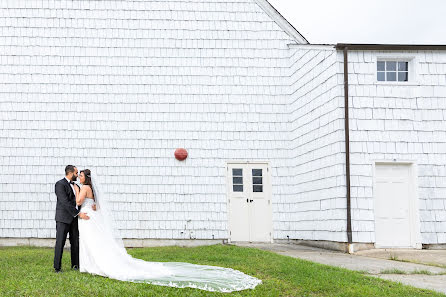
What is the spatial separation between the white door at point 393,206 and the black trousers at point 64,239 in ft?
23.5

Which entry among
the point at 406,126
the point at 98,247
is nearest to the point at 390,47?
the point at 406,126

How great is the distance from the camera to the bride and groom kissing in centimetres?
990

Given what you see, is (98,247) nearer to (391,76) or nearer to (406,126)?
(406,126)

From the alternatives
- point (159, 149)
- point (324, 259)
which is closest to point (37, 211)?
point (159, 149)

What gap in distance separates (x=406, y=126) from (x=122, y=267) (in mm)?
8215

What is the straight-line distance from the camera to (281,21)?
18531mm

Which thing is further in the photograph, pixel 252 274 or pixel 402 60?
pixel 402 60

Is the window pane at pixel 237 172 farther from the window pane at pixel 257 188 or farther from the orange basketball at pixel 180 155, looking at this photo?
the orange basketball at pixel 180 155

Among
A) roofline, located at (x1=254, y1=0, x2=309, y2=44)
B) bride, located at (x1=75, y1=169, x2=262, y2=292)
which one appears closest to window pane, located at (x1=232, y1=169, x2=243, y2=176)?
roofline, located at (x1=254, y1=0, x2=309, y2=44)

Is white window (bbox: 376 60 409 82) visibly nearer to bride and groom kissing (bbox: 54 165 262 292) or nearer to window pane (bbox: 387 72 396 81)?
window pane (bbox: 387 72 396 81)

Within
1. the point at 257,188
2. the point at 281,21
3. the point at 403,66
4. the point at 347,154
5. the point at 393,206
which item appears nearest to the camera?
the point at 347,154

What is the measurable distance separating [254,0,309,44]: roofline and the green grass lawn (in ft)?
26.5

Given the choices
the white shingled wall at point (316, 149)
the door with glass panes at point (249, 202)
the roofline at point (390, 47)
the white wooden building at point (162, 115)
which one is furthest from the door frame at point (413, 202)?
the door with glass panes at point (249, 202)

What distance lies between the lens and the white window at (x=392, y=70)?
15.7 metres
